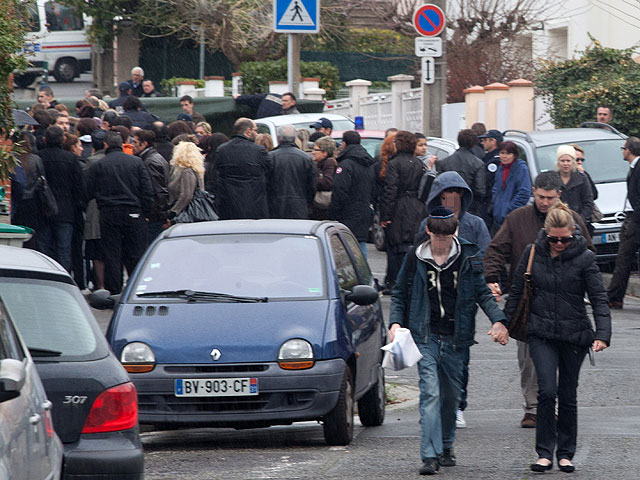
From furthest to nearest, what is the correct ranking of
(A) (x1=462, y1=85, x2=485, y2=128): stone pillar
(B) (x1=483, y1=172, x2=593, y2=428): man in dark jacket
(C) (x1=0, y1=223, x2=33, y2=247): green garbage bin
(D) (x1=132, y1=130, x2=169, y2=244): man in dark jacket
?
(A) (x1=462, y1=85, x2=485, y2=128): stone pillar
(D) (x1=132, y1=130, x2=169, y2=244): man in dark jacket
(C) (x1=0, y1=223, x2=33, y2=247): green garbage bin
(B) (x1=483, y1=172, x2=593, y2=428): man in dark jacket

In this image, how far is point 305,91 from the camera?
118 ft

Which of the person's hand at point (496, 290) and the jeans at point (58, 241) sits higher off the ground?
the person's hand at point (496, 290)

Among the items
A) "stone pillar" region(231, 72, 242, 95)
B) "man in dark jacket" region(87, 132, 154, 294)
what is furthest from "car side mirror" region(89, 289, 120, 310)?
"stone pillar" region(231, 72, 242, 95)

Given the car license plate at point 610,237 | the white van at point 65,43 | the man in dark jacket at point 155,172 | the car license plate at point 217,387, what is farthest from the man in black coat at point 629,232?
the white van at point 65,43

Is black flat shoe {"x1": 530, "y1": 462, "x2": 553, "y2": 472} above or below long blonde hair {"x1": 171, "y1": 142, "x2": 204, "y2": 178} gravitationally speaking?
below

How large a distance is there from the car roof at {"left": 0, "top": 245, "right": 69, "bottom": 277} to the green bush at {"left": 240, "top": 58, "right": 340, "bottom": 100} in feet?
114

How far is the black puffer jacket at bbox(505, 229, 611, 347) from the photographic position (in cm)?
859

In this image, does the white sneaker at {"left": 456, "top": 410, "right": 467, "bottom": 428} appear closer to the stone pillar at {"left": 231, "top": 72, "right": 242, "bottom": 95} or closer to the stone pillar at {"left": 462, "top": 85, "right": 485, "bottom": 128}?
the stone pillar at {"left": 462, "top": 85, "right": 485, "bottom": 128}

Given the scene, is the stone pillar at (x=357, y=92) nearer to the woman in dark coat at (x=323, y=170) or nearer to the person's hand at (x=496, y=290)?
the woman in dark coat at (x=323, y=170)

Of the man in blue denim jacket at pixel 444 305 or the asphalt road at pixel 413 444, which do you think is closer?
the asphalt road at pixel 413 444

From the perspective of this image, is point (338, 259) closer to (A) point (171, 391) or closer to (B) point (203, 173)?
(A) point (171, 391)

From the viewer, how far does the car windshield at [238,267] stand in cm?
966

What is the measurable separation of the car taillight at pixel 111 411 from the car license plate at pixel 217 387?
7.88 ft

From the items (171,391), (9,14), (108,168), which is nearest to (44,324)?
(171,391)
